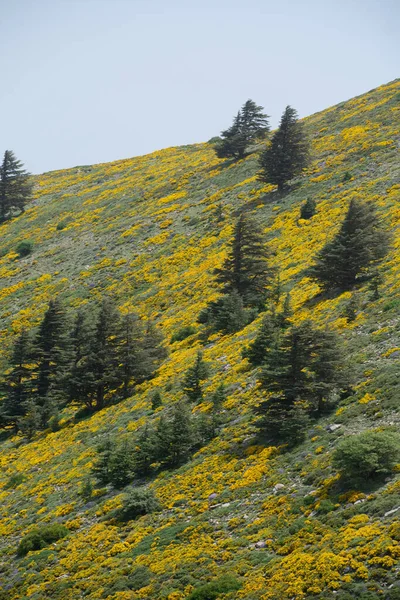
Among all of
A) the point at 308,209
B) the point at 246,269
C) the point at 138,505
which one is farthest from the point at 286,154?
the point at 138,505

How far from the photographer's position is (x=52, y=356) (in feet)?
146

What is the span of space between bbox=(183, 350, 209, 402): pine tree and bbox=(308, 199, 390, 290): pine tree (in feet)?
36.9

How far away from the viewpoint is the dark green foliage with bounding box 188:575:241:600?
568 inches

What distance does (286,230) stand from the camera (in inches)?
2116

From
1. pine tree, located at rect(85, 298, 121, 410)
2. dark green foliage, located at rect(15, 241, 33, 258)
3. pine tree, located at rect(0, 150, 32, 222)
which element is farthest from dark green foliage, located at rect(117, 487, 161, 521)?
pine tree, located at rect(0, 150, 32, 222)

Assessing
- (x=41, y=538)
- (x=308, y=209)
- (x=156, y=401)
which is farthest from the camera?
(x=308, y=209)

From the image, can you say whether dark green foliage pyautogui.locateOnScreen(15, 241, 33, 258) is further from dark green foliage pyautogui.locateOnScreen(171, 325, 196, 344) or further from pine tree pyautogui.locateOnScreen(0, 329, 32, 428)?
dark green foliage pyautogui.locateOnScreen(171, 325, 196, 344)

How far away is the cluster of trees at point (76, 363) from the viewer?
38750mm

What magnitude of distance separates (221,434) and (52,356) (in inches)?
927

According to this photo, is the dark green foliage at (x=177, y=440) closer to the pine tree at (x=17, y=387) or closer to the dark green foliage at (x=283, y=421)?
the dark green foliage at (x=283, y=421)

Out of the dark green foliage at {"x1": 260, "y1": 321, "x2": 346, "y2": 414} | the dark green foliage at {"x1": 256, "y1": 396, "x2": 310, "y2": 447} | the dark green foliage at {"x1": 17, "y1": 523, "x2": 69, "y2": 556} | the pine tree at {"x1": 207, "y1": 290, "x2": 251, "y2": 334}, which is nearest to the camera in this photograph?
the dark green foliage at {"x1": 256, "y1": 396, "x2": 310, "y2": 447}

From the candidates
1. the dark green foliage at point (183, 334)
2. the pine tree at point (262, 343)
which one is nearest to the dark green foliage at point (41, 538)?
the pine tree at point (262, 343)

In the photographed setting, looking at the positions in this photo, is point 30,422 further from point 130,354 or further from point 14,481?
point 130,354

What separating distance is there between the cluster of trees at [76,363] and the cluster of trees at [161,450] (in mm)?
11840
